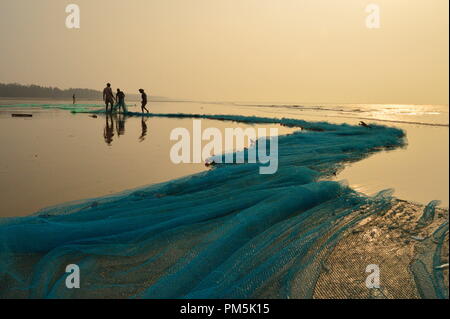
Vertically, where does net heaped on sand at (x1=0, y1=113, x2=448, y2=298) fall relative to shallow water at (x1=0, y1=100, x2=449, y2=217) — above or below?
below

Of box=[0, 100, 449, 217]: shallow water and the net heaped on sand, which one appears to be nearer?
the net heaped on sand

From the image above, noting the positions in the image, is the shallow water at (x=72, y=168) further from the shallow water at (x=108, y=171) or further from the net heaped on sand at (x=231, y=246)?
the net heaped on sand at (x=231, y=246)

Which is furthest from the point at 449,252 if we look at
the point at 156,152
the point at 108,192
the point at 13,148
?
the point at 13,148

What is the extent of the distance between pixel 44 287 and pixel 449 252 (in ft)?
10.7

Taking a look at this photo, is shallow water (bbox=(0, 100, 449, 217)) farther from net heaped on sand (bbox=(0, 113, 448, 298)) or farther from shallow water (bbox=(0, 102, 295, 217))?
net heaped on sand (bbox=(0, 113, 448, 298))

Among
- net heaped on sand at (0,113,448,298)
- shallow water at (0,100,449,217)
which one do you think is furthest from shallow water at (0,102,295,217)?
net heaped on sand at (0,113,448,298)

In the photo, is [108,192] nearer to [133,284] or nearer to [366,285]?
[133,284]

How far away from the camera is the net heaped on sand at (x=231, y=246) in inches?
94.6

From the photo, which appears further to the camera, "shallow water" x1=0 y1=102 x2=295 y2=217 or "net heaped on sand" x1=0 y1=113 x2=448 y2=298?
"shallow water" x1=0 y1=102 x2=295 y2=217

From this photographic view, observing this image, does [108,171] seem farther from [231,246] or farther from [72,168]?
[231,246]

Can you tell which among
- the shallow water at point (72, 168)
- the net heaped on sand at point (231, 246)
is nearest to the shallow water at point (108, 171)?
the shallow water at point (72, 168)

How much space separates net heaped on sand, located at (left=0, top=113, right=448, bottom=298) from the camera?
240 cm

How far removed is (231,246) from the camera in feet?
9.48

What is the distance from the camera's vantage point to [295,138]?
9.80 m
